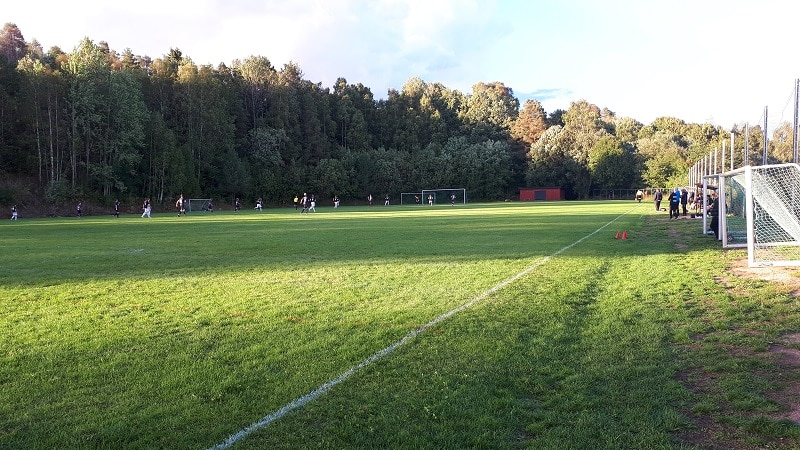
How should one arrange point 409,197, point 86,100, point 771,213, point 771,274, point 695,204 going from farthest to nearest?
point 409,197
point 86,100
point 695,204
point 771,213
point 771,274

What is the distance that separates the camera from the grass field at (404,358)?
412cm

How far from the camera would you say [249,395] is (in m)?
4.82

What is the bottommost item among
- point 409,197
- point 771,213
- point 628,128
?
point 771,213

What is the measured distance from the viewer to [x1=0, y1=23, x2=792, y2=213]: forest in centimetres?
5684

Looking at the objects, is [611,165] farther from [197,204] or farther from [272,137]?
[197,204]

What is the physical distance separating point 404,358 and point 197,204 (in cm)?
6328

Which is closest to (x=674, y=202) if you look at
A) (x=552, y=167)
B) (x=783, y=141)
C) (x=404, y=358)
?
(x=783, y=141)

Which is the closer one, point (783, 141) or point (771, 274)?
point (771, 274)

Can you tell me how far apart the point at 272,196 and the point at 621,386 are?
76.4 m

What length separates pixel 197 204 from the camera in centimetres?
6419

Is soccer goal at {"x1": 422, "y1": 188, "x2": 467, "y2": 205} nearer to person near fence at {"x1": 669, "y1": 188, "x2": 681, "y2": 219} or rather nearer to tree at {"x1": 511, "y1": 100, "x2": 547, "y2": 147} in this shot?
tree at {"x1": 511, "y1": 100, "x2": 547, "y2": 147}

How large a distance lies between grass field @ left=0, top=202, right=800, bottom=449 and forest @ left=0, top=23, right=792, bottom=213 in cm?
3868

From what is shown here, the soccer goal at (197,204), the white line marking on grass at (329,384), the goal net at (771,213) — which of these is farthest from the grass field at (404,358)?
the soccer goal at (197,204)

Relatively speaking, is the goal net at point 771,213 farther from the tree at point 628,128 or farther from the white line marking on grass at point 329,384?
the tree at point 628,128
